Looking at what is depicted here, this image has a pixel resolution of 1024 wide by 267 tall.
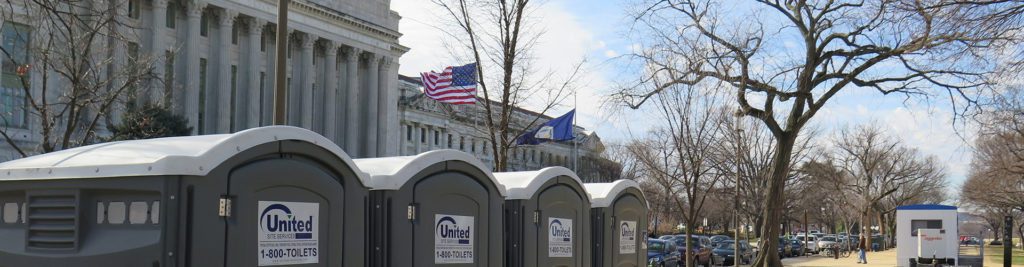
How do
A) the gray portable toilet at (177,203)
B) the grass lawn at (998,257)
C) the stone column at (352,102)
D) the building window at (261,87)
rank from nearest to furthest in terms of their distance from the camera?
the gray portable toilet at (177,203)
the grass lawn at (998,257)
the building window at (261,87)
the stone column at (352,102)

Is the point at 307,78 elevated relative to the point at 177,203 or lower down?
elevated

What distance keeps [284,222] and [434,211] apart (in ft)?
6.86

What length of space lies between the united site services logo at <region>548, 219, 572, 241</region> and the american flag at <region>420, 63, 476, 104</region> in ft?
20.4

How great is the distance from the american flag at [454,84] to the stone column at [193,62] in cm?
2060

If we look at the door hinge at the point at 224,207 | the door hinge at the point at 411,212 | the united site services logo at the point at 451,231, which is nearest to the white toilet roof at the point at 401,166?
the door hinge at the point at 411,212

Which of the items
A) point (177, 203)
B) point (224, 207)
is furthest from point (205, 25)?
point (177, 203)

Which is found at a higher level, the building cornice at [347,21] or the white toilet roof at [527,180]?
the building cornice at [347,21]

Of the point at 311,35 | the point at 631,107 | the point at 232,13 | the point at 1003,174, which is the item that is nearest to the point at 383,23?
the point at 311,35

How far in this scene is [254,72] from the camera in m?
61.4

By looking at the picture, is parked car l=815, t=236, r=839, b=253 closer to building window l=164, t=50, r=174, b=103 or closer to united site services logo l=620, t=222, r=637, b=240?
building window l=164, t=50, r=174, b=103

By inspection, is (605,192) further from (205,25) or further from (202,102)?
(205,25)

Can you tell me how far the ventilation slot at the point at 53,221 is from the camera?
6.46 meters

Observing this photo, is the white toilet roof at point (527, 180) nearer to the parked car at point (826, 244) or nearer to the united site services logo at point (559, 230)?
the united site services logo at point (559, 230)

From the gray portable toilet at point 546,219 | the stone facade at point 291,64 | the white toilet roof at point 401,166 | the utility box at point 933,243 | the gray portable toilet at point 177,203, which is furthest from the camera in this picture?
the stone facade at point 291,64
